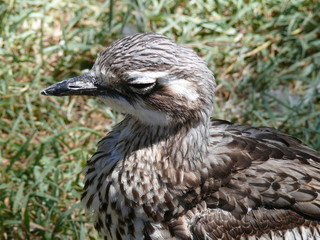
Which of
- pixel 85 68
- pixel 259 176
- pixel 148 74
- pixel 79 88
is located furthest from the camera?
pixel 85 68

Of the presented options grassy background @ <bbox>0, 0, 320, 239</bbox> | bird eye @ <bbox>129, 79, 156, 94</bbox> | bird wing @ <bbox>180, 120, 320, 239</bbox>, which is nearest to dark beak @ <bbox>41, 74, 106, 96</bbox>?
bird eye @ <bbox>129, 79, 156, 94</bbox>

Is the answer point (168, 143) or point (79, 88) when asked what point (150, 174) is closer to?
point (168, 143)

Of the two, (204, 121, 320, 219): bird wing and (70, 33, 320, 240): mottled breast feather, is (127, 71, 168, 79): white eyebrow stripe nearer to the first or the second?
(70, 33, 320, 240): mottled breast feather

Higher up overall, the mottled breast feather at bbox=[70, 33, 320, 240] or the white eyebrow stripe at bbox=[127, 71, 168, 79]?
the white eyebrow stripe at bbox=[127, 71, 168, 79]

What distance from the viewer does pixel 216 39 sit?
558 centimetres

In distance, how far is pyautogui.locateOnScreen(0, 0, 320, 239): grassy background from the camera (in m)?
4.34

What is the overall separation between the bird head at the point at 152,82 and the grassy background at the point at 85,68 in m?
1.19

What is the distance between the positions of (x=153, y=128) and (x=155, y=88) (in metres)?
0.25

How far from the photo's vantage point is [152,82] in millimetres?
3055

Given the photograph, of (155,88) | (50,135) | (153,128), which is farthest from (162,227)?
(50,135)

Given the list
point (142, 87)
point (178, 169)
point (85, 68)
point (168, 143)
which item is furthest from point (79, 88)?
point (85, 68)

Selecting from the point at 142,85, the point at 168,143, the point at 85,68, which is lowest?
the point at 85,68

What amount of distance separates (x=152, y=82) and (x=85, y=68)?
2440 millimetres

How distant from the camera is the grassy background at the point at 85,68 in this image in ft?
14.2
